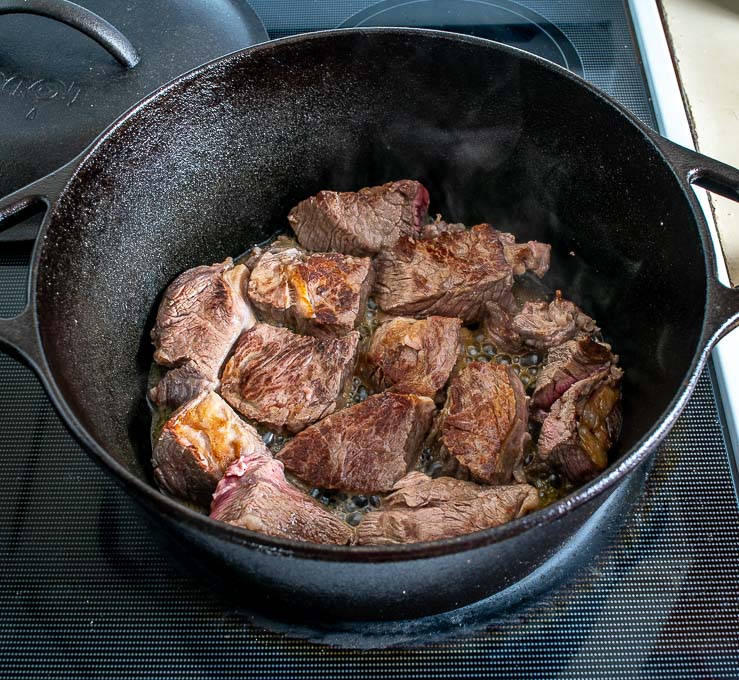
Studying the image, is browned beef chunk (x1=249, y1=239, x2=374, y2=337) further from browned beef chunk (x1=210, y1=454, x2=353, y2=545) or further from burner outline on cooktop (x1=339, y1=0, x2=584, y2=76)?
burner outline on cooktop (x1=339, y1=0, x2=584, y2=76)

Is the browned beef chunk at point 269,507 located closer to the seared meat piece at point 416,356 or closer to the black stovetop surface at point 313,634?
the black stovetop surface at point 313,634

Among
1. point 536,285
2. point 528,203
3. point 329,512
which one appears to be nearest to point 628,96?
point 528,203

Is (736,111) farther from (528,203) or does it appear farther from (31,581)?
(31,581)

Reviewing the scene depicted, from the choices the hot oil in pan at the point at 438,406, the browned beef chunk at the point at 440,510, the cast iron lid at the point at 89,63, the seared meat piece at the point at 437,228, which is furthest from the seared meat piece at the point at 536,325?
the cast iron lid at the point at 89,63

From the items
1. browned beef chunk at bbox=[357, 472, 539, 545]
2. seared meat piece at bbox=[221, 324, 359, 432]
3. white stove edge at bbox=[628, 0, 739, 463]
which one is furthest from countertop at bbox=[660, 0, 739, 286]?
seared meat piece at bbox=[221, 324, 359, 432]

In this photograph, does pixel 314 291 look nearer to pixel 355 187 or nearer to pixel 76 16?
pixel 355 187
